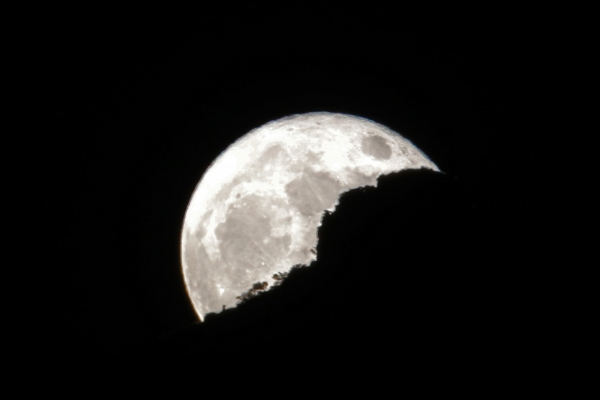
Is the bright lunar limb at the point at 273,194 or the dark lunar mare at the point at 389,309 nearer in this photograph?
the dark lunar mare at the point at 389,309

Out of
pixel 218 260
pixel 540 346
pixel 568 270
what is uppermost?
pixel 218 260

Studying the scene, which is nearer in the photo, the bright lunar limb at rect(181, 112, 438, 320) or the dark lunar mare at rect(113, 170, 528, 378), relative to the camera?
the dark lunar mare at rect(113, 170, 528, 378)

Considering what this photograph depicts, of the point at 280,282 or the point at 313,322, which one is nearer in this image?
the point at 313,322

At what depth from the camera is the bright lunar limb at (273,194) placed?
5621mm

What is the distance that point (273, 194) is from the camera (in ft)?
19.6

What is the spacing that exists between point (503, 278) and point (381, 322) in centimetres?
102

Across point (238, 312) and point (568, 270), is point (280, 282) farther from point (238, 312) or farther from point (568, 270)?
point (568, 270)

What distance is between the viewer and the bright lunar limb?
562 centimetres

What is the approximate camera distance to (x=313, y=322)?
247 centimetres

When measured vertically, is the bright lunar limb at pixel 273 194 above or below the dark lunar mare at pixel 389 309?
above

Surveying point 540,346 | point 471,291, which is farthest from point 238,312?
point 540,346

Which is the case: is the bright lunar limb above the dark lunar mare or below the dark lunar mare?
above

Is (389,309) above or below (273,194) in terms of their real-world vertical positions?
below

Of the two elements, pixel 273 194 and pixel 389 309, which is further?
pixel 273 194
